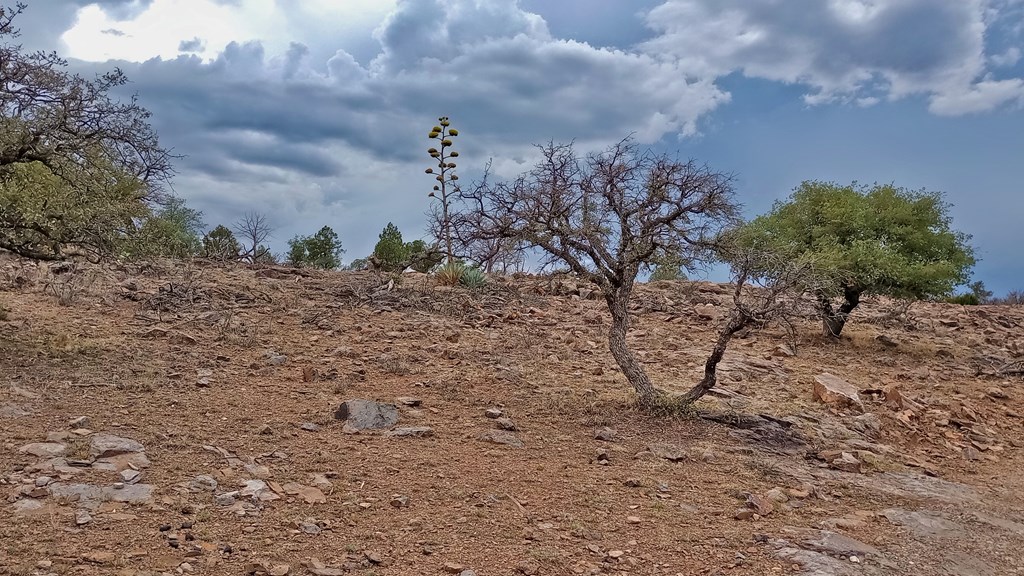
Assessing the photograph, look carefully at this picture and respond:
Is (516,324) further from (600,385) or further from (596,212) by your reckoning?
(596,212)

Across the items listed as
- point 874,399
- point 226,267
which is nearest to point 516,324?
point 874,399

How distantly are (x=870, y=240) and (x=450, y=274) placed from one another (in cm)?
902

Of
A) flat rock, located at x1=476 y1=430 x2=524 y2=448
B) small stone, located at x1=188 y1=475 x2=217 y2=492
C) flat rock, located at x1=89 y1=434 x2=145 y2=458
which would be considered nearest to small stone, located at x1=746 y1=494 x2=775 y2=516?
flat rock, located at x1=476 y1=430 x2=524 y2=448

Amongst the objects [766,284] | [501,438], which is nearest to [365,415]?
[501,438]

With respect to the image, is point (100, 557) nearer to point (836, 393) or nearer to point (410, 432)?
point (410, 432)

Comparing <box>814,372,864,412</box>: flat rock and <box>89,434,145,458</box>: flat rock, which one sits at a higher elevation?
<box>814,372,864,412</box>: flat rock

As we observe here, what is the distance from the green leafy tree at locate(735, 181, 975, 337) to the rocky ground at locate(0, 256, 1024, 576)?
5.21 ft

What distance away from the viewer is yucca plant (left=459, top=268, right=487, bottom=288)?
1652cm

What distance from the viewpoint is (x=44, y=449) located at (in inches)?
234

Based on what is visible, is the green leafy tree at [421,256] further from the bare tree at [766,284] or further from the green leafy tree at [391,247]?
the bare tree at [766,284]

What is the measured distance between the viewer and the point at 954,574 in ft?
18.1

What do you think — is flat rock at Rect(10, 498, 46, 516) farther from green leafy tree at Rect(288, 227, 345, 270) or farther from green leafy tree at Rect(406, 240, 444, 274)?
green leafy tree at Rect(288, 227, 345, 270)

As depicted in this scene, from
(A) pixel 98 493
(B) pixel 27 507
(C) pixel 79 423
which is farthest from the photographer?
(C) pixel 79 423

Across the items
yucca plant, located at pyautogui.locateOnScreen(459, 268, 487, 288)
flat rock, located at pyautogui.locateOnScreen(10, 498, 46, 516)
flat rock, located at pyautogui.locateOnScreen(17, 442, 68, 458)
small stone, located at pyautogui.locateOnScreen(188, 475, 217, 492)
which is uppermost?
yucca plant, located at pyautogui.locateOnScreen(459, 268, 487, 288)
